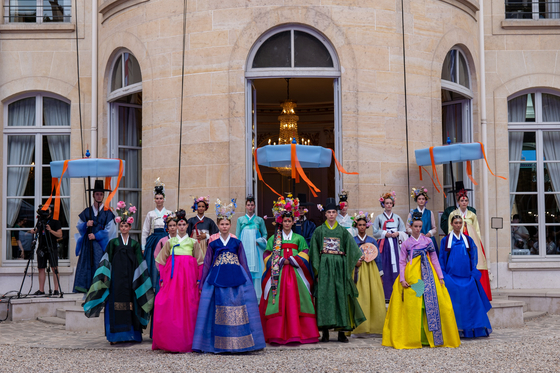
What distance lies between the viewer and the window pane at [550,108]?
11570 millimetres

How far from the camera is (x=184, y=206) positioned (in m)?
9.55

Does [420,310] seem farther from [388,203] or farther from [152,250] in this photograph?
[152,250]

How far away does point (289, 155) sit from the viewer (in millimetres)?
8367

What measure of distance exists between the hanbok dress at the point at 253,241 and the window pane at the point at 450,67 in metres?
3.94

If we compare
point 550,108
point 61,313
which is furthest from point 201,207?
point 550,108

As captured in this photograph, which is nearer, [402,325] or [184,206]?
[402,325]

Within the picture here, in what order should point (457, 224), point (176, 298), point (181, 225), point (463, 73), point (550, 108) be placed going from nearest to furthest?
point (176, 298) → point (181, 225) → point (457, 224) → point (463, 73) → point (550, 108)

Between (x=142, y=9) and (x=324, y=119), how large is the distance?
22.2 ft

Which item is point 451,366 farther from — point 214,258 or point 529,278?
point 529,278

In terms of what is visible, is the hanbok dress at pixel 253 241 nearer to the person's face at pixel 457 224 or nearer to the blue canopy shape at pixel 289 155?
the blue canopy shape at pixel 289 155

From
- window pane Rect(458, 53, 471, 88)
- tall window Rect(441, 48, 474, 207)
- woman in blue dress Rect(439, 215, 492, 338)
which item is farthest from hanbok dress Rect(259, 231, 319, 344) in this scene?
window pane Rect(458, 53, 471, 88)

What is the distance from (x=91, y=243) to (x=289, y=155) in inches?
114

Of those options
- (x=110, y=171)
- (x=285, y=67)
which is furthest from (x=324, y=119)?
(x=110, y=171)

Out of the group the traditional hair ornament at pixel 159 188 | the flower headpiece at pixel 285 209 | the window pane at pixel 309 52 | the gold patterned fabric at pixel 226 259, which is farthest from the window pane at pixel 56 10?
the gold patterned fabric at pixel 226 259
